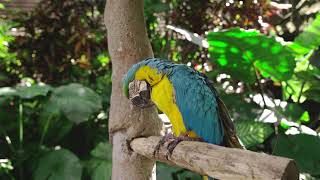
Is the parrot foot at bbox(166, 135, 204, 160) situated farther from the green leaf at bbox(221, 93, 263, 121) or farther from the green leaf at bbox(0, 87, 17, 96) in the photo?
the green leaf at bbox(0, 87, 17, 96)

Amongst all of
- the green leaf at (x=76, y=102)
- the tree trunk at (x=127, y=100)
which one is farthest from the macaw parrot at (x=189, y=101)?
the green leaf at (x=76, y=102)

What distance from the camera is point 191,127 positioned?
882 millimetres

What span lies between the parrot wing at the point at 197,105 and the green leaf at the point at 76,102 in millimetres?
796

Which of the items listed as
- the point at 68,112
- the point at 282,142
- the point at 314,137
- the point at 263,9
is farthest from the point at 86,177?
the point at 263,9

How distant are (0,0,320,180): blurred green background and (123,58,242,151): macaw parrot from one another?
0.56m

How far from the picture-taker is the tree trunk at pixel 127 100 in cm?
→ 112

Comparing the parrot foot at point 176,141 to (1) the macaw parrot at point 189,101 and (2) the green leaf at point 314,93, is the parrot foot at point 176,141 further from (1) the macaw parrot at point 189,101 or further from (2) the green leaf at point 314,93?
(2) the green leaf at point 314,93

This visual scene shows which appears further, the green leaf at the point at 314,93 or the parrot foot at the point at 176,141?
the green leaf at the point at 314,93

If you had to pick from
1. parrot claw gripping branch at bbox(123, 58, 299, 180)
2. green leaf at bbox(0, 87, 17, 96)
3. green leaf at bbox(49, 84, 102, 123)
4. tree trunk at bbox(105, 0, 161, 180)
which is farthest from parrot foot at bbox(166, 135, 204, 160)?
green leaf at bbox(0, 87, 17, 96)

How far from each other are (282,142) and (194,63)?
78 cm

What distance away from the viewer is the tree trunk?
1120 mm

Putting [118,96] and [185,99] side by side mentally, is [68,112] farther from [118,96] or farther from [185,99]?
[185,99]

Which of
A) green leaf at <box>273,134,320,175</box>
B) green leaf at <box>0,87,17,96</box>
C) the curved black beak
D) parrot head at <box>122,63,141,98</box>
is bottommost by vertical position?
green leaf at <box>273,134,320,175</box>

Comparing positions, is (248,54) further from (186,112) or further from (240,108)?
(186,112)
